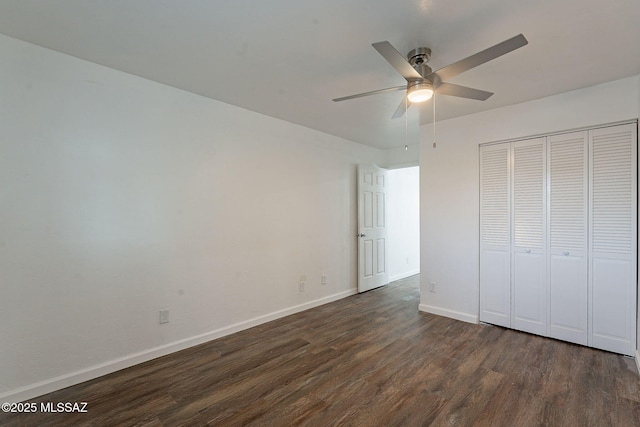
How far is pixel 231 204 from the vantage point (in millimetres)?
3217

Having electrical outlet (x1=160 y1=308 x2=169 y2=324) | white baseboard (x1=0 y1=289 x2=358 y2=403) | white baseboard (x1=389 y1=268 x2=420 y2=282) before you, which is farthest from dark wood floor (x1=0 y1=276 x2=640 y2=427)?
white baseboard (x1=389 y1=268 x2=420 y2=282)

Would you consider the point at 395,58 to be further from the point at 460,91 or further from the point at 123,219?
the point at 123,219

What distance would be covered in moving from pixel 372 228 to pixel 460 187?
1.71 meters

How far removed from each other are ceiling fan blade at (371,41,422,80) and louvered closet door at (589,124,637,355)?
2211 millimetres

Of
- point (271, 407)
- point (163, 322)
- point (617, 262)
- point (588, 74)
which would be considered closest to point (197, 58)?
point (163, 322)

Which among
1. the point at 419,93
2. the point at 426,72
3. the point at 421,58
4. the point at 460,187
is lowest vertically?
the point at 460,187

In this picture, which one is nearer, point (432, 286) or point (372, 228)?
point (432, 286)

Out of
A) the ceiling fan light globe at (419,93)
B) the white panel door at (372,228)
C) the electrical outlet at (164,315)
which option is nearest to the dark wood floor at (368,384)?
the electrical outlet at (164,315)

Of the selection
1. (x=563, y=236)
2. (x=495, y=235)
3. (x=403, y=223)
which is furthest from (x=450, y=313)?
A: (x=403, y=223)

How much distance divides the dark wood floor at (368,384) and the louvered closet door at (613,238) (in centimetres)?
24

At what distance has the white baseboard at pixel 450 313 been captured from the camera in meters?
3.50

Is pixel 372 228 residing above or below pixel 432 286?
above

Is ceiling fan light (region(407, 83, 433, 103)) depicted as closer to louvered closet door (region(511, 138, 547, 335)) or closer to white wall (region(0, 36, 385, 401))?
louvered closet door (region(511, 138, 547, 335))

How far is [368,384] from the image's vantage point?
225cm
